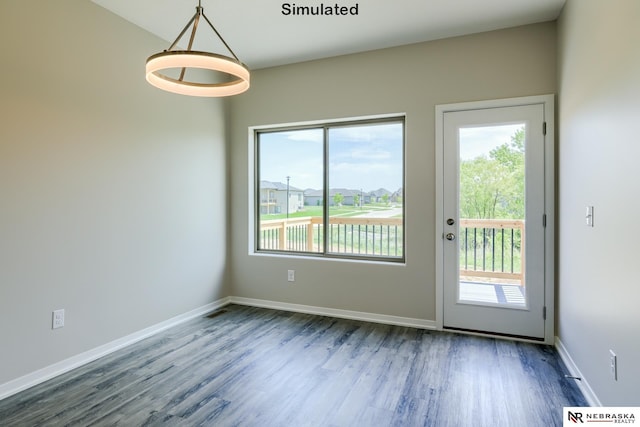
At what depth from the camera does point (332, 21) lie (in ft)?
10.1

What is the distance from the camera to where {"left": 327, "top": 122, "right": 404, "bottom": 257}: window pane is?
374cm

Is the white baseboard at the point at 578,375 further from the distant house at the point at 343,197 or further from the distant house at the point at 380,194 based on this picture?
the distant house at the point at 343,197

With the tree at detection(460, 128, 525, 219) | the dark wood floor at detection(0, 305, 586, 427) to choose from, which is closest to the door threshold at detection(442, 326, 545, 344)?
the dark wood floor at detection(0, 305, 586, 427)

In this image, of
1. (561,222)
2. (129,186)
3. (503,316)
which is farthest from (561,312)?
(129,186)

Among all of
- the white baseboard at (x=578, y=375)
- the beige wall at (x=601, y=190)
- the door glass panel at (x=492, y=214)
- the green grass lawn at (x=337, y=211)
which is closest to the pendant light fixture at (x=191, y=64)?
the beige wall at (x=601, y=190)

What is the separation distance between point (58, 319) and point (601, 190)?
368 cm

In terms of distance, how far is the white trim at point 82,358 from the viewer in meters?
2.32

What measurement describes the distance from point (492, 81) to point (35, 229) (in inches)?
152

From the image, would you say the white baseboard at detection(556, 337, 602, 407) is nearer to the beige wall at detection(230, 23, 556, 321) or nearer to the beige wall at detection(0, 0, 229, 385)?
the beige wall at detection(230, 23, 556, 321)

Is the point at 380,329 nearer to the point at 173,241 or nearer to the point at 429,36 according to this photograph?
the point at 173,241

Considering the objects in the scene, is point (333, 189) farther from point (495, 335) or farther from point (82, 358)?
point (82, 358)

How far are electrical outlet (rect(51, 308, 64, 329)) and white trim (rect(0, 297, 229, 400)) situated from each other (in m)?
0.27

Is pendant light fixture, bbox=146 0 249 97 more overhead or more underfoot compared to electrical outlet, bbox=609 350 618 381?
more overhead

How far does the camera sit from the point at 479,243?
3275mm
